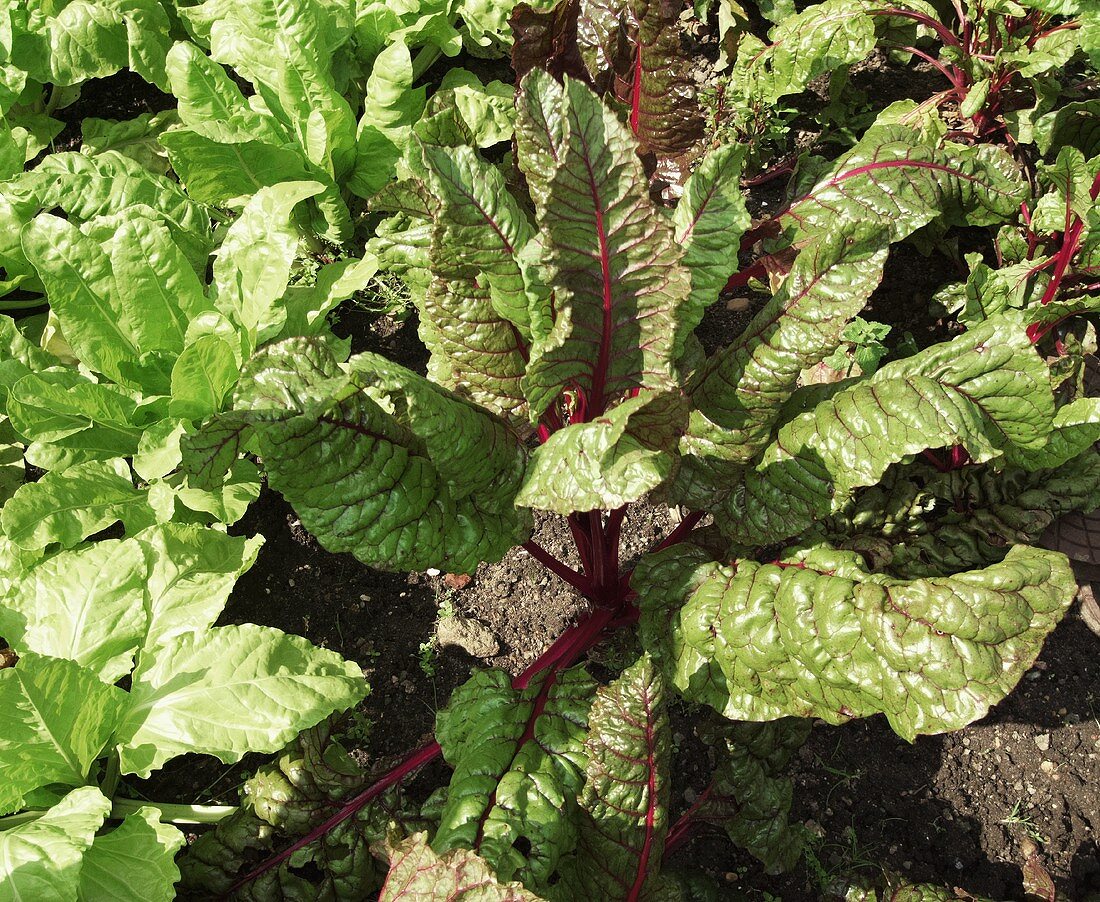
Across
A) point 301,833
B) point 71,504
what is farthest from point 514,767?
point 71,504

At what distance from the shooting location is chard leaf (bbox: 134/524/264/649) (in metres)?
2.26

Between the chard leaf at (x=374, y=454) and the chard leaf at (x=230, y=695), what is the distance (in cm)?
37

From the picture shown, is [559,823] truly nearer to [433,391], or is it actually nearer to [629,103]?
[433,391]

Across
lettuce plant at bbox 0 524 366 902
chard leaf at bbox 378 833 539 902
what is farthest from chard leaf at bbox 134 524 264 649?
chard leaf at bbox 378 833 539 902

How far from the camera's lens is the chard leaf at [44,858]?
67.8 inches

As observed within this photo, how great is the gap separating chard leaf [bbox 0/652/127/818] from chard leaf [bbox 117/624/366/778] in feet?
0.28

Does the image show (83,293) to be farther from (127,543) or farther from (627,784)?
(627,784)

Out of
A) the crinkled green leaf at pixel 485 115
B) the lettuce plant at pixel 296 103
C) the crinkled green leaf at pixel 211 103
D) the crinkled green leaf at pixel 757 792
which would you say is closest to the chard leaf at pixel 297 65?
the lettuce plant at pixel 296 103

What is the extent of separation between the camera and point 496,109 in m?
2.47

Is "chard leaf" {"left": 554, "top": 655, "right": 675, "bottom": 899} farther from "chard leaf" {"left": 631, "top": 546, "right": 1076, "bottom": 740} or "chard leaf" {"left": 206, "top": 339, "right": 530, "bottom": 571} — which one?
"chard leaf" {"left": 206, "top": 339, "right": 530, "bottom": 571}

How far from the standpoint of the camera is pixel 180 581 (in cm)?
231

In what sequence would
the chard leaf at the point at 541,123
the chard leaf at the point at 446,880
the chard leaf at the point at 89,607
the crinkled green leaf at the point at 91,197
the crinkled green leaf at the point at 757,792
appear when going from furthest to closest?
1. the crinkled green leaf at the point at 91,197
2. the chard leaf at the point at 89,607
3. the crinkled green leaf at the point at 757,792
4. the chard leaf at the point at 541,123
5. the chard leaf at the point at 446,880

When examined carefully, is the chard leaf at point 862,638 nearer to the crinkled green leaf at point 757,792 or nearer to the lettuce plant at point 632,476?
the lettuce plant at point 632,476

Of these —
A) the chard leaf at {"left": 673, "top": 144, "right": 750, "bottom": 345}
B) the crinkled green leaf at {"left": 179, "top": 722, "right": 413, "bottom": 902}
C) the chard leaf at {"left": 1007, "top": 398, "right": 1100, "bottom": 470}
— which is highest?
the chard leaf at {"left": 673, "top": 144, "right": 750, "bottom": 345}
